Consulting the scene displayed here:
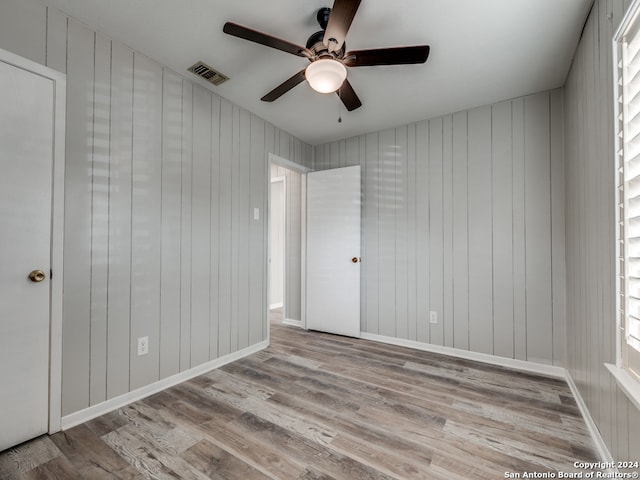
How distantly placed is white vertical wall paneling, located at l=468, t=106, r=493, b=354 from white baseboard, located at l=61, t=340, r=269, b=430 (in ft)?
7.55

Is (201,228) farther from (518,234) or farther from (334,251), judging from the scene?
(518,234)

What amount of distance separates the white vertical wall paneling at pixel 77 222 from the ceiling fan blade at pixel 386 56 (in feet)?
5.48

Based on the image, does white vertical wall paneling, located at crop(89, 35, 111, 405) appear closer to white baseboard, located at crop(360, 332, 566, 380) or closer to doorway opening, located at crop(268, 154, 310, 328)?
doorway opening, located at crop(268, 154, 310, 328)

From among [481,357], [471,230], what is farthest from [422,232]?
[481,357]

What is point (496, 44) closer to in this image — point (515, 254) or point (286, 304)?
point (515, 254)

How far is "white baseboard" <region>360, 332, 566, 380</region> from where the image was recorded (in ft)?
8.58

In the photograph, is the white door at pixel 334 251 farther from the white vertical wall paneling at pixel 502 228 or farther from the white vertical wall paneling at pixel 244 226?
the white vertical wall paneling at pixel 502 228

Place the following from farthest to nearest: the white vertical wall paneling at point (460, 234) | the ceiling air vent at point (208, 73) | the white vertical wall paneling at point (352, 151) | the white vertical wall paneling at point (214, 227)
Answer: the white vertical wall paneling at point (352, 151)
the white vertical wall paneling at point (460, 234)
the white vertical wall paneling at point (214, 227)
the ceiling air vent at point (208, 73)

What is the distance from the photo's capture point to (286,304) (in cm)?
433

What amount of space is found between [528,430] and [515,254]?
Answer: 1517mm

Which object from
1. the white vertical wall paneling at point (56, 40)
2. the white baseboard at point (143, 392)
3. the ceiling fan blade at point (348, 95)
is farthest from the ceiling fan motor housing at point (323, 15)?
the white baseboard at point (143, 392)

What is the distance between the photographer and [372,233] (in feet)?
11.8

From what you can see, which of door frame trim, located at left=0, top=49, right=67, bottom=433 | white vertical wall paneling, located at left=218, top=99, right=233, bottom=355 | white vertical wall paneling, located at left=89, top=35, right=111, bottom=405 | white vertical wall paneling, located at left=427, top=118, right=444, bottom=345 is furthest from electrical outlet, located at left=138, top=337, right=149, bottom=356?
white vertical wall paneling, located at left=427, top=118, right=444, bottom=345

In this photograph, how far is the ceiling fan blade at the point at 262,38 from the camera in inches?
61.9
